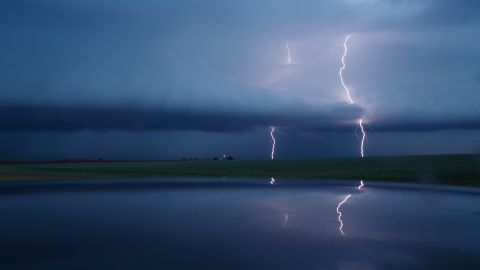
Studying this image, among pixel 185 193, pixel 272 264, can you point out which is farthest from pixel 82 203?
pixel 272 264

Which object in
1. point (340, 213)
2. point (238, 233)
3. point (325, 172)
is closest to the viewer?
point (238, 233)

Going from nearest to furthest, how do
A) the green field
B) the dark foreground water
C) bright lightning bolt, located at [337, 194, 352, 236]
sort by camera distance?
the dark foreground water < bright lightning bolt, located at [337, 194, 352, 236] < the green field

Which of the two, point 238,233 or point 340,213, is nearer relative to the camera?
point 238,233

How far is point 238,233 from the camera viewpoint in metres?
13.6

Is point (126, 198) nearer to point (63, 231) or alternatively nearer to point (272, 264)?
point (63, 231)

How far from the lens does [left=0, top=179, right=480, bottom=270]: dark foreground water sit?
33.6ft

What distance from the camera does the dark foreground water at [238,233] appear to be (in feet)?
33.6

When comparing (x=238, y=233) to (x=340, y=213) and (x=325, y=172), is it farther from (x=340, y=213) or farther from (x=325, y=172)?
(x=325, y=172)

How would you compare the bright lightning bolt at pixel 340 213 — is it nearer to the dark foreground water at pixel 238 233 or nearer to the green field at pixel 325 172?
the dark foreground water at pixel 238 233

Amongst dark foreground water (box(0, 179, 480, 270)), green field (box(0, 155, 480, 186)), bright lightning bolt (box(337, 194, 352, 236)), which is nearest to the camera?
dark foreground water (box(0, 179, 480, 270))

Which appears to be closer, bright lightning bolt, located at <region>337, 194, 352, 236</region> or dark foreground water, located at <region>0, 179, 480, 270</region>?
dark foreground water, located at <region>0, 179, 480, 270</region>

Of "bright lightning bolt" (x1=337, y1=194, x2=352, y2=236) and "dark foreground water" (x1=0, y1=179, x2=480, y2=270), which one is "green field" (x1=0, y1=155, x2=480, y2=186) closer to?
"bright lightning bolt" (x1=337, y1=194, x2=352, y2=236)

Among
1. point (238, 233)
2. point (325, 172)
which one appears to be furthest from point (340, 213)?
point (325, 172)

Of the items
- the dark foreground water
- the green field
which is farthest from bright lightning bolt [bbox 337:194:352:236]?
the green field
